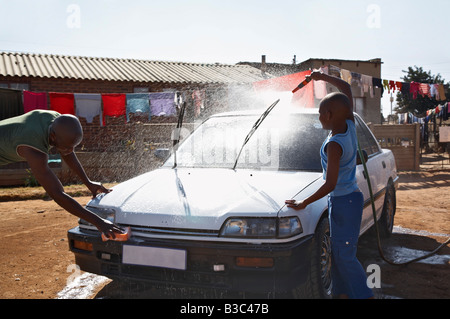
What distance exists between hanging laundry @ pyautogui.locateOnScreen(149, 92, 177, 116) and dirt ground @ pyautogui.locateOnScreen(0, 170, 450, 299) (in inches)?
194

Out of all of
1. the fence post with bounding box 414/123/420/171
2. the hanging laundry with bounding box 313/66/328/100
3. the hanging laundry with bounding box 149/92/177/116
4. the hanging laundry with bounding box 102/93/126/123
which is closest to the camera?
the hanging laundry with bounding box 313/66/328/100

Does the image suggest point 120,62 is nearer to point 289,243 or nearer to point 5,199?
point 5,199

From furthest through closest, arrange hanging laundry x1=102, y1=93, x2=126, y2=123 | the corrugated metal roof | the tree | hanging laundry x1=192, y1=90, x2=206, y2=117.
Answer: the tree, the corrugated metal roof, hanging laundry x1=192, y1=90, x2=206, y2=117, hanging laundry x1=102, y1=93, x2=126, y2=123

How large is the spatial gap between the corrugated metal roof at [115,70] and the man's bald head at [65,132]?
41.3 ft

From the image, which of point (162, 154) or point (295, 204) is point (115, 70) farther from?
point (295, 204)

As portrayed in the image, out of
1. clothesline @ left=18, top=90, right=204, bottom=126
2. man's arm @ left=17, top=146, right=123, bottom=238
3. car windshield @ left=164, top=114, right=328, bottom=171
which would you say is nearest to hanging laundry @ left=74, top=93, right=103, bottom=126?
clothesline @ left=18, top=90, right=204, bottom=126

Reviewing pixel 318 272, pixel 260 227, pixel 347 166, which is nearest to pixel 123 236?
pixel 260 227

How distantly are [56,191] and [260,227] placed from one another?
1365 millimetres

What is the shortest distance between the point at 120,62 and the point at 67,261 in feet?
50.1

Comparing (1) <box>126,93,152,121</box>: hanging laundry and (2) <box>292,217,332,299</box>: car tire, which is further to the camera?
(1) <box>126,93,152,121</box>: hanging laundry

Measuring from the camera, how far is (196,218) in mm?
2590

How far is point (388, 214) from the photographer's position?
4875 mm

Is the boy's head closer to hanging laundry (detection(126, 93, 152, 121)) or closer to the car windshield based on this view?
the car windshield

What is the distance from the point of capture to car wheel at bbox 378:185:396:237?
4.72 m
